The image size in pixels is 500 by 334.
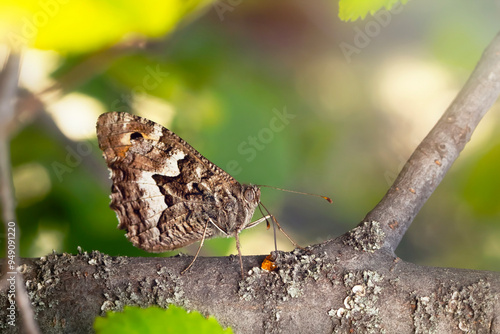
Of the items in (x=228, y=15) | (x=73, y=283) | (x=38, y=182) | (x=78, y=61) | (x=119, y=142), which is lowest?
(x=38, y=182)

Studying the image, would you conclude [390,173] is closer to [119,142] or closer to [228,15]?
[228,15]

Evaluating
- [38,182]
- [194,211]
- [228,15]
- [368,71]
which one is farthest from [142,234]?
[368,71]
